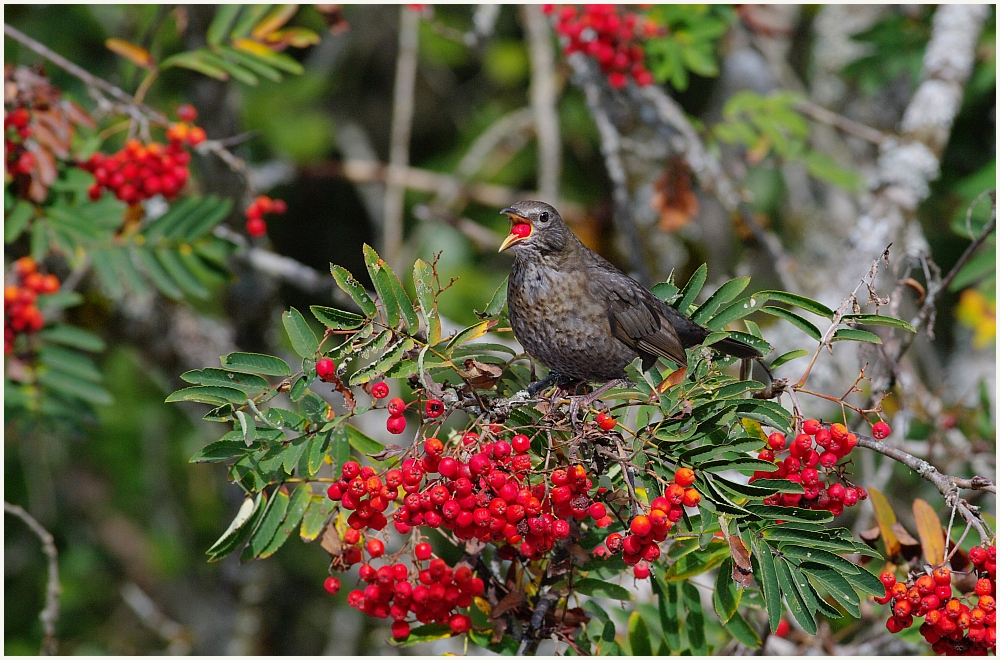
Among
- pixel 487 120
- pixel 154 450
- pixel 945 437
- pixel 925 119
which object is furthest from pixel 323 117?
pixel 945 437

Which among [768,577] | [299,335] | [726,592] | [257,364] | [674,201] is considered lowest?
[726,592]

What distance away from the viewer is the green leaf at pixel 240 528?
2.35 m

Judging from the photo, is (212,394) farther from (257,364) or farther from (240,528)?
(240,528)

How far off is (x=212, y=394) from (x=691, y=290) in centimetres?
148

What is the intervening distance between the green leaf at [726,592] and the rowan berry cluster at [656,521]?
283 millimetres

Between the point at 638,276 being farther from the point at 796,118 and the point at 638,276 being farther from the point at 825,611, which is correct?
the point at 825,611

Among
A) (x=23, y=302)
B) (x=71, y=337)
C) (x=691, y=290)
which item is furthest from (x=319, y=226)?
(x=691, y=290)

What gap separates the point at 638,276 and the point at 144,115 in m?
2.68

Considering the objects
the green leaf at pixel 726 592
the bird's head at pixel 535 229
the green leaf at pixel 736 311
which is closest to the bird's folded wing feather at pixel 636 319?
the bird's head at pixel 535 229

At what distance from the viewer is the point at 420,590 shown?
8.00 feet

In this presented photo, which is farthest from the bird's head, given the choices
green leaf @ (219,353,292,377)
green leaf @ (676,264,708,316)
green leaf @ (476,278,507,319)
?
green leaf @ (219,353,292,377)

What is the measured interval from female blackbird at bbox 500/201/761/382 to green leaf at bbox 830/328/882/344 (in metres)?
0.63

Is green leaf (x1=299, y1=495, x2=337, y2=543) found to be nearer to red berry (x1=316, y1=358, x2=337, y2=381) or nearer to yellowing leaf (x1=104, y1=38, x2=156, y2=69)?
red berry (x1=316, y1=358, x2=337, y2=381)

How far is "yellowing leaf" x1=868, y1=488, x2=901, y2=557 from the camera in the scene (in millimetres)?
2676
